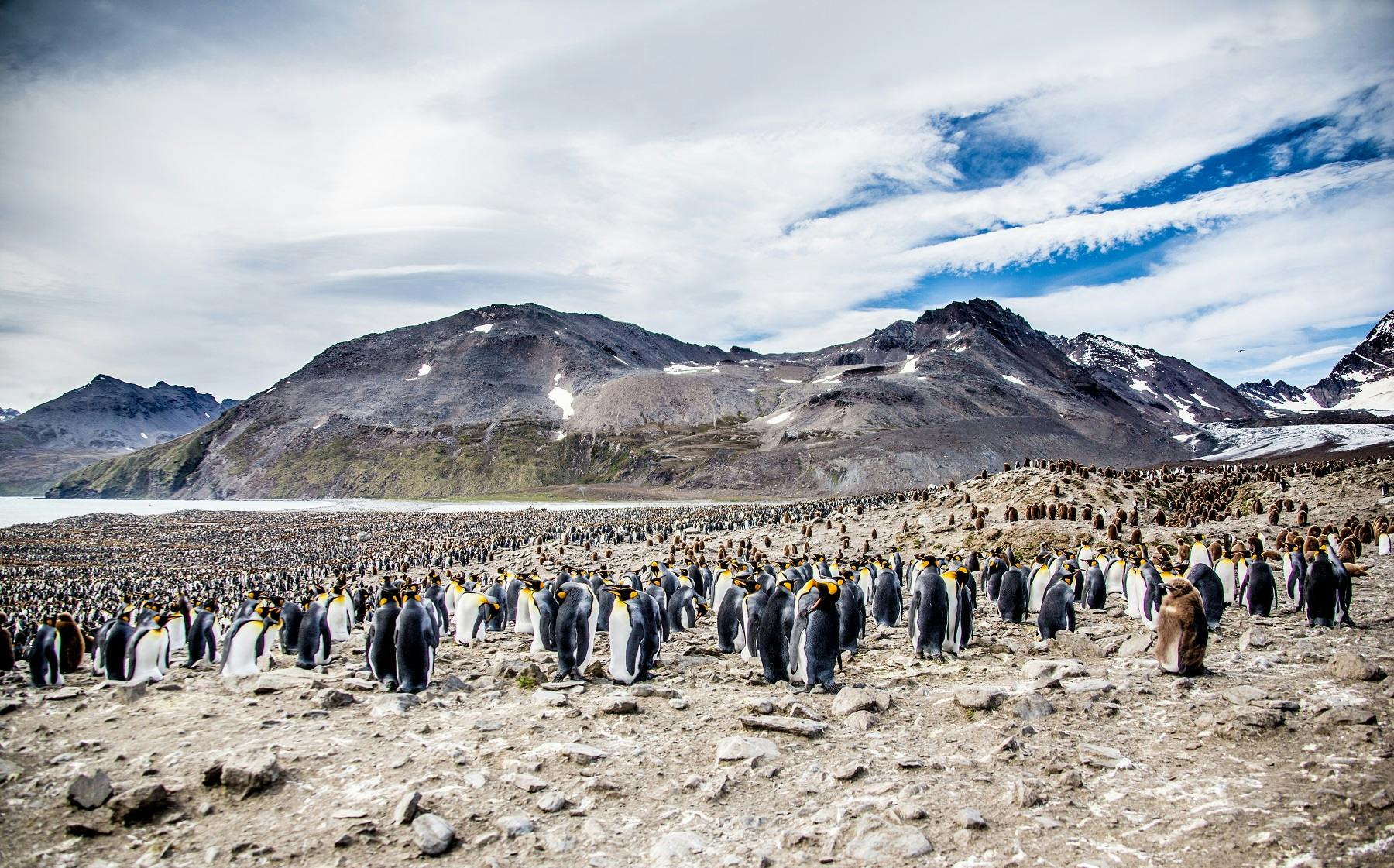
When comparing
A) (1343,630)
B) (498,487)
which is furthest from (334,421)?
(1343,630)

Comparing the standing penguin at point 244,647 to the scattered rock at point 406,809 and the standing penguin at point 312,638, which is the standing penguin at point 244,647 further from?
the scattered rock at point 406,809

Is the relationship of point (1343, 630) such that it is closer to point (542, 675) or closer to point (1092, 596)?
point (1092, 596)

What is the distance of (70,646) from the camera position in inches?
474

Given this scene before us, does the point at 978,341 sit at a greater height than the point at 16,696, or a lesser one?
greater

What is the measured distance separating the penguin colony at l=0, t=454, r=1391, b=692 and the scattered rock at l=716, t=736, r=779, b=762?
2.30 m

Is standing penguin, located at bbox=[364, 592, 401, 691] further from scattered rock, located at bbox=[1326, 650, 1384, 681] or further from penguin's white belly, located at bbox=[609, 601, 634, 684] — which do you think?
scattered rock, located at bbox=[1326, 650, 1384, 681]

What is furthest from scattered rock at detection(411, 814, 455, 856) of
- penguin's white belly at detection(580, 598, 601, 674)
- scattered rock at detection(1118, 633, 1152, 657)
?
scattered rock at detection(1118, 633, 1152, 657)

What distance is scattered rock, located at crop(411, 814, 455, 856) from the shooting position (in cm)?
532

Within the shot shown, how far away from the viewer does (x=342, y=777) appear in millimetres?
6543

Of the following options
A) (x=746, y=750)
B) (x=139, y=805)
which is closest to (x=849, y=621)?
(x=746, y=750)

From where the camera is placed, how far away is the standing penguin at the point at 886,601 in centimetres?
1398

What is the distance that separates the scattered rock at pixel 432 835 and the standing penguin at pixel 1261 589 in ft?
43.7

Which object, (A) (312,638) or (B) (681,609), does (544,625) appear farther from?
(A) (312,638)

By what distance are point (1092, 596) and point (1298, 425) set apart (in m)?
139
